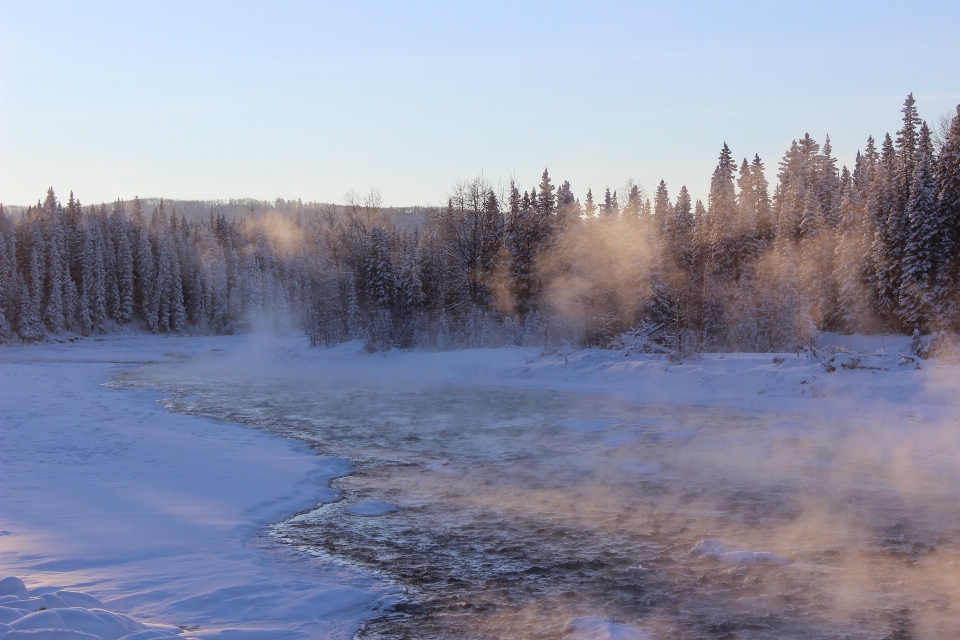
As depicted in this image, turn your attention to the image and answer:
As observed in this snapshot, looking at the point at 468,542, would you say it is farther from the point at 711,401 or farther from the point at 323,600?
the point at 711,401

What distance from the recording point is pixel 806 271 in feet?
168

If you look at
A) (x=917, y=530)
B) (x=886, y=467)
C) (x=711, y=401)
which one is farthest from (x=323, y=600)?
(x=711, y=401)

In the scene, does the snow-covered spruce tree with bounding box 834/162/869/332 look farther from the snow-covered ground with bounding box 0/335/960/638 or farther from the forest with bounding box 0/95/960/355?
the snow-covered ground with bounding box 0/335/960/638

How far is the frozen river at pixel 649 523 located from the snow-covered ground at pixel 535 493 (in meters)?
0.06

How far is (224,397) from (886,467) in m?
23.1

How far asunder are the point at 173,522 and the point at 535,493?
6.01 m

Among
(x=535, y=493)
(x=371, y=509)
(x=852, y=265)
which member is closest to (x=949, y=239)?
(x=852, y=265)

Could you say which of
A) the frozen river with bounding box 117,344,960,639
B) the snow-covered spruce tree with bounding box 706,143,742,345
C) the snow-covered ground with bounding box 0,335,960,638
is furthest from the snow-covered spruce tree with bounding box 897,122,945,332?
the frozen river with bounding box 117,344,960,639

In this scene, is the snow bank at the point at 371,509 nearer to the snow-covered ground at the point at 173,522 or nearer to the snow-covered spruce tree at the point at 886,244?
the snow-covered ground at the point at 173,522

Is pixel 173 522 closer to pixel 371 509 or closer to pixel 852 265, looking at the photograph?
pixel 371 509

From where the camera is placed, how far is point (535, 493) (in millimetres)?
13242

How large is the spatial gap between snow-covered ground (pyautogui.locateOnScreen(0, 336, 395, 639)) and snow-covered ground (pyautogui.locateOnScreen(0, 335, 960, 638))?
0.05m

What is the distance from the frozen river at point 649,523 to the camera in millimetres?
7715

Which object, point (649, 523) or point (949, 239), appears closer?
point (649, 523)
